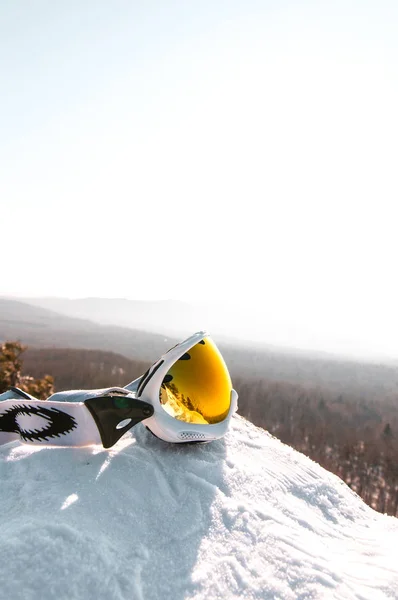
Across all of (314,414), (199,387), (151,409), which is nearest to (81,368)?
(314,414)

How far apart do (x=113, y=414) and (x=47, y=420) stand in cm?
54

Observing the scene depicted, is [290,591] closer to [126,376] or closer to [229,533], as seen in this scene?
[229,533]

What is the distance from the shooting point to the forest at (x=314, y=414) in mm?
64438

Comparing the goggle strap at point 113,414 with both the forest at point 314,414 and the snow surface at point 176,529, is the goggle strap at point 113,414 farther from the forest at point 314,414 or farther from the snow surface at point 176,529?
the forest at point 314,414

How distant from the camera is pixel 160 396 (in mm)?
3186

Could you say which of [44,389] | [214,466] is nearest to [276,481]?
[214,466]

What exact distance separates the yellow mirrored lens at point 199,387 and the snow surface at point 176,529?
32cm

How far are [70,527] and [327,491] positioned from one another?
223 cm

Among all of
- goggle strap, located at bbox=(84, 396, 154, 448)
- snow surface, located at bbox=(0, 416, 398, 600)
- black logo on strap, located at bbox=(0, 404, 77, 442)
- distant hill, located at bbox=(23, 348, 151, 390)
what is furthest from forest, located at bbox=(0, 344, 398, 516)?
snow surface, located at bbox=(0, 416, 398, 600)

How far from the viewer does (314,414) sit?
118438 mm

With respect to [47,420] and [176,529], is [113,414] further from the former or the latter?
[176,529]

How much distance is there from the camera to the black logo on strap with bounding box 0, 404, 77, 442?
2775 millimetres

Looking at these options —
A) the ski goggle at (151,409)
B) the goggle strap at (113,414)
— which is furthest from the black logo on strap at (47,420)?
the goggle strap at (113,414)

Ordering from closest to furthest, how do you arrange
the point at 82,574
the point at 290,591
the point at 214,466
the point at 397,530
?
1. the point at 82,574
2. the point at 290,591
3. the point at 214,466
4. the point at 397,530
